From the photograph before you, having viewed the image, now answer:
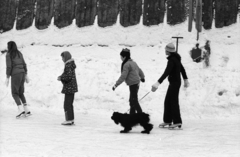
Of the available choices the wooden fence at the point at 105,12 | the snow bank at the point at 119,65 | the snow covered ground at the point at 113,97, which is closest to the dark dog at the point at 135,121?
the snow covered ground at the point at 113,97

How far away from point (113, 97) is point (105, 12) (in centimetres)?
340

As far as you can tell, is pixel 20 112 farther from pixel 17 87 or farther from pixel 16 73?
pixel 16 73

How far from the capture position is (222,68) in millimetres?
10547

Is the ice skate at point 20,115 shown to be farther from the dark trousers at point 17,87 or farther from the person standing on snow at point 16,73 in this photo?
the dark trousers at point 17,87

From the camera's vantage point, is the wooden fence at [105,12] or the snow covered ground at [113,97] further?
the wooden fence at [105,12]

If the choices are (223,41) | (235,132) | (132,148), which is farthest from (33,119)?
(223,41)

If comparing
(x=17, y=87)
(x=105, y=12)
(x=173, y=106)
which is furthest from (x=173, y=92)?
(x=105, y=12)

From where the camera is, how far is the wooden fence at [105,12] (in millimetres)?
11656

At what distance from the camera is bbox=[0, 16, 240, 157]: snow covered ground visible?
604cm

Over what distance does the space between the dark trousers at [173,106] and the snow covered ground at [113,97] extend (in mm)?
299

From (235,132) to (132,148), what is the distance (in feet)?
7.99

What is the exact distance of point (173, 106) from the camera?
786 cm

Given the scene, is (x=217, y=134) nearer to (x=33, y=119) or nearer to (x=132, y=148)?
(x=132, y=148)

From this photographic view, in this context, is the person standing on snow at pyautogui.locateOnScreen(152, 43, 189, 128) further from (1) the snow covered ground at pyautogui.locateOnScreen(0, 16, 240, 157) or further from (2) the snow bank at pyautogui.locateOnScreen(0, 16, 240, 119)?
(2) the snow bank at pyautogui.locateOnScreen(0, 16, 240, 119)
